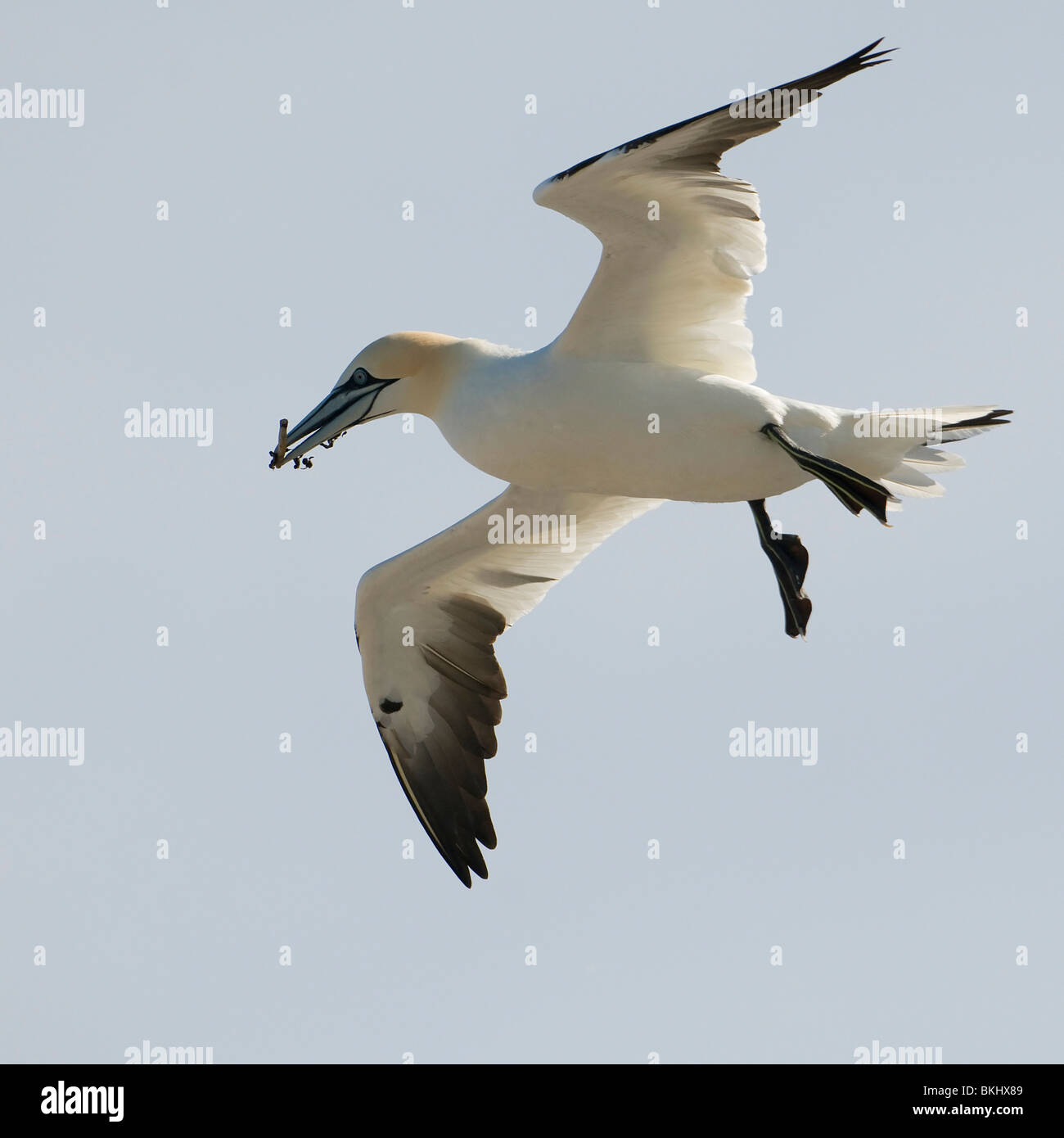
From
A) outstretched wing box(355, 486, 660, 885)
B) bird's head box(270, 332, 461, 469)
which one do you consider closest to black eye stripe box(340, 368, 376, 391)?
bird's head box(270, 332, 461, 469)

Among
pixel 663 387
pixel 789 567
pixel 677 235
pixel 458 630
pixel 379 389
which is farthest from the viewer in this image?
pixel 458 630

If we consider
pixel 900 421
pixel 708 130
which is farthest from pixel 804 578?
pixel 708 130

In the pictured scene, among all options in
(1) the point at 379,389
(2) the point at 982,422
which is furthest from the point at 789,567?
(1) the point at 379,389

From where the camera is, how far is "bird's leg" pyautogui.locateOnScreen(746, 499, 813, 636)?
545 inches

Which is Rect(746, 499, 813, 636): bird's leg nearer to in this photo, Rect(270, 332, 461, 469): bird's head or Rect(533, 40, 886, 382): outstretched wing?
Rect(533, 40, 886, 382): outstretched wing

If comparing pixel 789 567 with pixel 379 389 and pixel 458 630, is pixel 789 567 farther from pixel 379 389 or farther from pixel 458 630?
pixel 379 389

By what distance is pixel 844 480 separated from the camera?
12211 millimetres

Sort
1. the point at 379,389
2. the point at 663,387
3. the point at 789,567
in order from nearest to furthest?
the point at 663,387 < the point at 379,389 < the point at 789,567

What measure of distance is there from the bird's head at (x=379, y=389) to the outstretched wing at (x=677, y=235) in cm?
99

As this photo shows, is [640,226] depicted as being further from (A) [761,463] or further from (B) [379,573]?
(B) [379,573]

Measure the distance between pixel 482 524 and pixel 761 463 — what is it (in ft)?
8.39

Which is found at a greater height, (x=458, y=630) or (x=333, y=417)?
(x=333, y=417)

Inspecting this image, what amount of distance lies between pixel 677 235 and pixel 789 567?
2.71 m

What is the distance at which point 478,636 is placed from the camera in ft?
47.8
